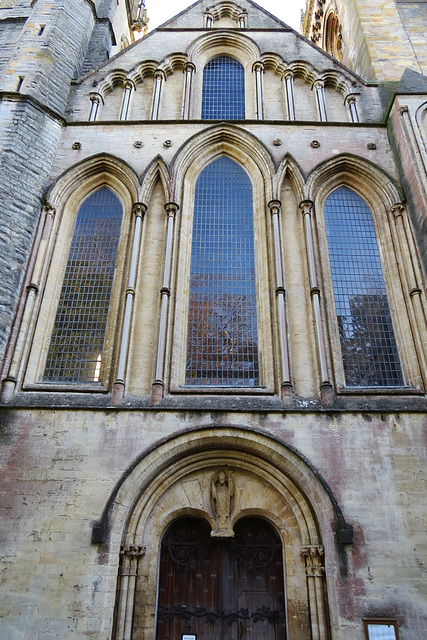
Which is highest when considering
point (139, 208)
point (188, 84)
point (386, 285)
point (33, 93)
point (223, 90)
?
point (223, 90)

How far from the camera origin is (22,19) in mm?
15258

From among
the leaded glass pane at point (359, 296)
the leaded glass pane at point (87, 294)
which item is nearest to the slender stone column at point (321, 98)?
the leaded glass pane at point (359, 296)

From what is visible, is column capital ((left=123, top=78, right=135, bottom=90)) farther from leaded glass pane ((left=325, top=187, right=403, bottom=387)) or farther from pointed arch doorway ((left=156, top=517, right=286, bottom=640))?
pointed arch doorway ((left=156, top=517, right=286, bottom=640))

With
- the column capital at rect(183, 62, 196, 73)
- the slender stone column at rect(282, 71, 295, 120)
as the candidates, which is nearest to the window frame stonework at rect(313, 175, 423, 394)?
the slender stone column at rect(282, 71, 295, 120)

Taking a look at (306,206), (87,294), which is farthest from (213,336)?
(306,206)

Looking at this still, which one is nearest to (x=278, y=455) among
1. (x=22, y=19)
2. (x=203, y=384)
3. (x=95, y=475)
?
(x=203, y=384)

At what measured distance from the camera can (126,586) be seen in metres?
→ 7.07

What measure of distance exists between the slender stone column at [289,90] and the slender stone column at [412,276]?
3.81 m

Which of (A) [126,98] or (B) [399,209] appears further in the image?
(A) [126,98]

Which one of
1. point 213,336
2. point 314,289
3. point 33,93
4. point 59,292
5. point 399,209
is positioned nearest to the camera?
point 314,289

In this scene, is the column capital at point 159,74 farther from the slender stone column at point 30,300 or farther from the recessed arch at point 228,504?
the recessed arch at point 228,504

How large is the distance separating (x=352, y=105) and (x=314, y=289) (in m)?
5.85

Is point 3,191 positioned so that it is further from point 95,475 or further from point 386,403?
point 386,403

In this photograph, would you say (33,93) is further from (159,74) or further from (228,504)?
(228,504)
